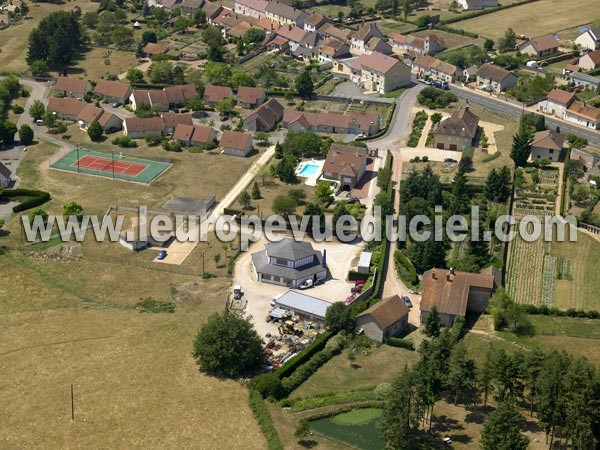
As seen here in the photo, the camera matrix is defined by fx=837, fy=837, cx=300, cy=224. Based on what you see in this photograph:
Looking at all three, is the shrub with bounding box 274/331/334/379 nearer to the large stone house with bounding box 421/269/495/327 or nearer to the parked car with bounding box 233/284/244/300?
the large stone house with bounding box 421/269/495/327

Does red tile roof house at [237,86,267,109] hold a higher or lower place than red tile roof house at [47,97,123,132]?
higher

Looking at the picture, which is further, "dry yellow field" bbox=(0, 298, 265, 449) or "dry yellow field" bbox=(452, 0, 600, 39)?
"dry yellow field" bbox=(452, 0, 600, 39)

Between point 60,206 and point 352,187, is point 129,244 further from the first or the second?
point 352,187

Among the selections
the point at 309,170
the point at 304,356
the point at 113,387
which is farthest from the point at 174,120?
the point at 113,387

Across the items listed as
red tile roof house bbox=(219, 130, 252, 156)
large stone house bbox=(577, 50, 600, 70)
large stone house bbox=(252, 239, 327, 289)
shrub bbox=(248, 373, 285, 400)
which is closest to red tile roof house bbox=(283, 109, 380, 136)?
red tile roof house bbox=(219, 130, 252, 156)

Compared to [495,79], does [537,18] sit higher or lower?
higher

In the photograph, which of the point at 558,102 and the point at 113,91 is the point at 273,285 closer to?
the point at 558,102

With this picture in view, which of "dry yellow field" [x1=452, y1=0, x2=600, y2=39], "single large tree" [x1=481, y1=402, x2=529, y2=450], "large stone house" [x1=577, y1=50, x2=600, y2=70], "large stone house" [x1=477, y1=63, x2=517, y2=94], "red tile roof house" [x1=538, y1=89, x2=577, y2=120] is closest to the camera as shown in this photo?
"single large tree" [x1=481, y1=402, x2=529, y2=450]
